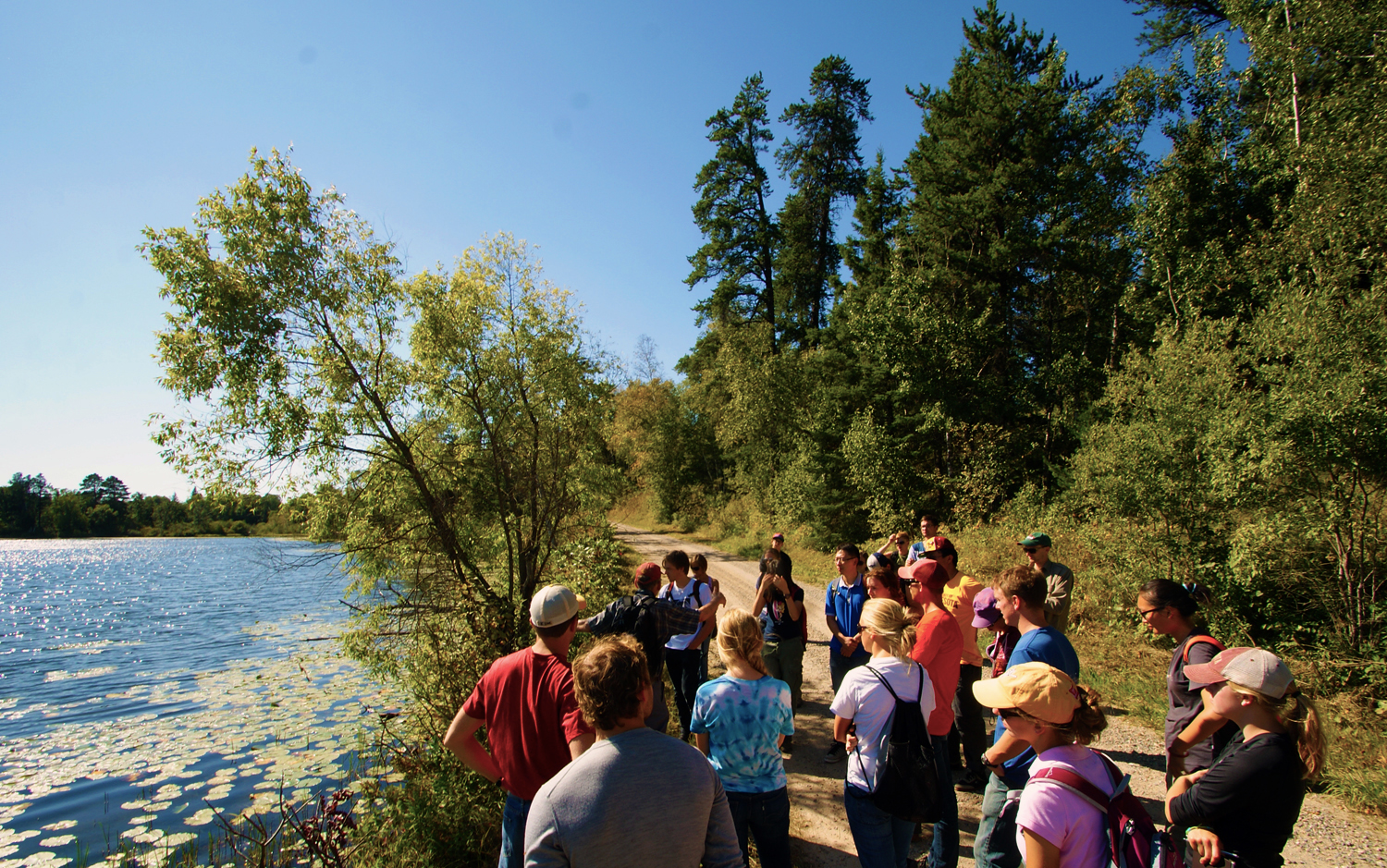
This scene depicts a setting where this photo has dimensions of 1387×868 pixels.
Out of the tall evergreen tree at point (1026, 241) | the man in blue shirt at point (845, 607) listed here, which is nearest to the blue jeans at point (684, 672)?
the man in blue shirt at point (845, 607)

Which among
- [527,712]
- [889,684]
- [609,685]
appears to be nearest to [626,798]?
[609,685]

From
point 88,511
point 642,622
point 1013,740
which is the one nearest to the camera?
point 1013,740

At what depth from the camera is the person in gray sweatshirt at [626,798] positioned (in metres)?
1.93

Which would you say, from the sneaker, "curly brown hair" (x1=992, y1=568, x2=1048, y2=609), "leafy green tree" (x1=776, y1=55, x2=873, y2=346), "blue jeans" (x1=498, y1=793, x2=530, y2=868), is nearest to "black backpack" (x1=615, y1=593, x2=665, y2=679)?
"blue jeans" (x1=498, y1=793, x2=530, y2=868)

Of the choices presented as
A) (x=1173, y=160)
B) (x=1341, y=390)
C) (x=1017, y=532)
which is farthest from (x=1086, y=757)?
(x=1173, y=160)

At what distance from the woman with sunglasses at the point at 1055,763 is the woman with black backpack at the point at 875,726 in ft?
2.60

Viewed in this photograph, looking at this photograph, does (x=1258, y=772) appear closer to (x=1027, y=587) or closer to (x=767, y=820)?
(x=1027, y=587)

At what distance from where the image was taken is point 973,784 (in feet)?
16.8

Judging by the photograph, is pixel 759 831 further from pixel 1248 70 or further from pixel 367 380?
pixel 1248 70

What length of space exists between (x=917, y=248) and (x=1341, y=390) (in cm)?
1510

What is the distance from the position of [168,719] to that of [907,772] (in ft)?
44.6

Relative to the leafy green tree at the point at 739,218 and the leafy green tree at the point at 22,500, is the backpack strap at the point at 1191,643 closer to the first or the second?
the leafy green tree at the point at 739,218

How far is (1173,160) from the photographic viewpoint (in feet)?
50.3

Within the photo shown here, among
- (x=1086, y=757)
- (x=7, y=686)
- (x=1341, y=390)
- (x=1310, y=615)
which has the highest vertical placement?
(x=1341, y=390)
